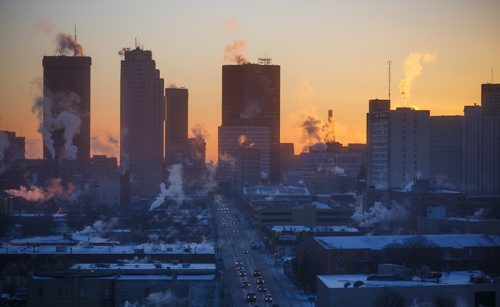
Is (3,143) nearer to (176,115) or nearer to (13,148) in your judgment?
(13,148)

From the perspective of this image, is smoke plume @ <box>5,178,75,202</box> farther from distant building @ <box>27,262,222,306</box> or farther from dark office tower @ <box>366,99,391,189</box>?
distant building @ <box>27,262,222,306</box>

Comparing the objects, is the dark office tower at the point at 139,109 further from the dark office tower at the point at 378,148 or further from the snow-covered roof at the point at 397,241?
the snow-covered roof at the point at 397,241

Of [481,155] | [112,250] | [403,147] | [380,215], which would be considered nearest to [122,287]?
[112,250]

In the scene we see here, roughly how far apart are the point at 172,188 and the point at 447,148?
20.4m

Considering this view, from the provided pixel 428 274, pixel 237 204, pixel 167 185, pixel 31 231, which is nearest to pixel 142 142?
pixel 167 185

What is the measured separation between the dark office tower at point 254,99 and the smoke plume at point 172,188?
1822 centimetres

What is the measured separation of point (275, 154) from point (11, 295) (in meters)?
80.0

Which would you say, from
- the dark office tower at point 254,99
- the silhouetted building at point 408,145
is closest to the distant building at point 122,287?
the silhouetted building at point 408,145

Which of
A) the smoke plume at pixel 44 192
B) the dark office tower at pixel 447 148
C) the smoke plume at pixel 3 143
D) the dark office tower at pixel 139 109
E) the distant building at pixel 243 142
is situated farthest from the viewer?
the distant building at pixel 243 142

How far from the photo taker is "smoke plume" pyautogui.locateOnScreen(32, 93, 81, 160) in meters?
78.2

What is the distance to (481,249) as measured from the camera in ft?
117

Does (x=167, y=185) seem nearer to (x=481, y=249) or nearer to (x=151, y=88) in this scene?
(x=151, y=88)

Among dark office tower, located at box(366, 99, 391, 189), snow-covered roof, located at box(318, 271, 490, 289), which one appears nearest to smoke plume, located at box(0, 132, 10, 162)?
dark office tower, located at box(366, 99, 391, 189)

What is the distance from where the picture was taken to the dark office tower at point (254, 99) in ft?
355
